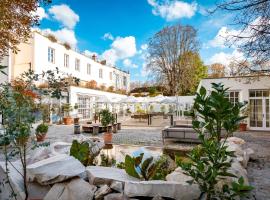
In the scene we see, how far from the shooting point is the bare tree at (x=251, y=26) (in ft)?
24.0

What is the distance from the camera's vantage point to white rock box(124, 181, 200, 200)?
115 inches

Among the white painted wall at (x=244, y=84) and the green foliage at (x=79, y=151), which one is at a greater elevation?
the white painted wall at (x=244, y=84)

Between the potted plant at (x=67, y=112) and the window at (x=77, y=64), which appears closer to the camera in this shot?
the potted plant at (x=67, y=112)

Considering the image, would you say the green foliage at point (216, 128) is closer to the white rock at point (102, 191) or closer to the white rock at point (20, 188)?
the white rock at point (102, 191)

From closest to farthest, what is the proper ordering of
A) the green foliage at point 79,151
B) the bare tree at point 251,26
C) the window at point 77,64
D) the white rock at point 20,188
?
1. the white rock at point 20,188
2. the green foliage at point 79,151
3. the bare tree at point 251,26
4. the window at point 77,64

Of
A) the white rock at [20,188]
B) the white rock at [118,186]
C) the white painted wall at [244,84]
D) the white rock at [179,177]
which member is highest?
the white painted wall at [244,84]

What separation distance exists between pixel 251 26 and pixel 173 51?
21.3 meters

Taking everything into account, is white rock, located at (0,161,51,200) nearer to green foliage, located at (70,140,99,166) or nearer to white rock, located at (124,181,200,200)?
green foliage, located at (70,140,99,166)

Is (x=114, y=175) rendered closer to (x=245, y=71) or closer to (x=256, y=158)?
(x=256, y=158)

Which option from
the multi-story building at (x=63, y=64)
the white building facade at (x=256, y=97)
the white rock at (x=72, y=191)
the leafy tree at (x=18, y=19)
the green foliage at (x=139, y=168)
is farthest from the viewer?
the multi-story building at (x=63, y=64)

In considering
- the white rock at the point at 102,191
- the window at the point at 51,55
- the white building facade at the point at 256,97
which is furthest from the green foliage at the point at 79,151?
the window at the point at 51,55

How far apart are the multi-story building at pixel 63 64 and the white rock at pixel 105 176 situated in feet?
33.6

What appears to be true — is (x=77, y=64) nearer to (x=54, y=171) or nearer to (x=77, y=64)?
(x=77, y=64)

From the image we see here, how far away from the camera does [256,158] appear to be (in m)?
6.84
